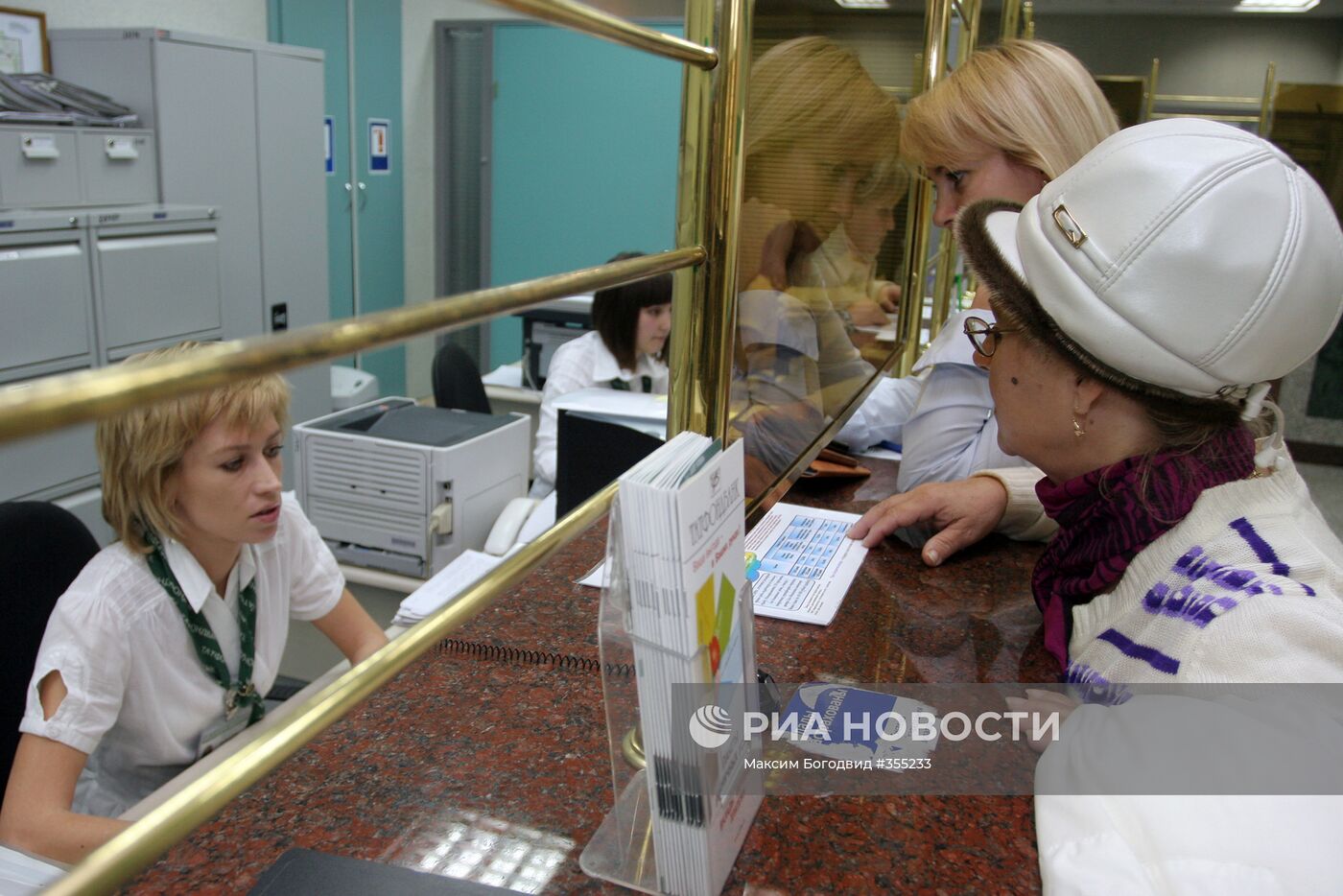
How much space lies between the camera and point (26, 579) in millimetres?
1542

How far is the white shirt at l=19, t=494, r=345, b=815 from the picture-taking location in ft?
4.62

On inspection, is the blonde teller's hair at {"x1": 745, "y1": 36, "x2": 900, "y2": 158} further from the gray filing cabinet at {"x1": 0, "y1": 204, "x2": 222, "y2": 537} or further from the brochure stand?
Answer: the gray filing cabinet at {"x1": 0, "y1": 204, "x2": 222, "y2": 537}

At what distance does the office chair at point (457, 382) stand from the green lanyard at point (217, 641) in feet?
6.36

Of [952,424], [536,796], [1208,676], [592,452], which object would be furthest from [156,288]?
[1208,676]

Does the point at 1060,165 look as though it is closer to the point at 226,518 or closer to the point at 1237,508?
the point at 1237,508

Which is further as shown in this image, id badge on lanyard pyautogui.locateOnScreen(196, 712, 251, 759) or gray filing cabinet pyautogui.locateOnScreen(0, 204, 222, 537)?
gray filing cabinet pyautogui.locateOnScreen(0, 204, 222, 537)

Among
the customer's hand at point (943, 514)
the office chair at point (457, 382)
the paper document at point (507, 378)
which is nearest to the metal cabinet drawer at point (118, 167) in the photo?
the office chair at point (457, 382)

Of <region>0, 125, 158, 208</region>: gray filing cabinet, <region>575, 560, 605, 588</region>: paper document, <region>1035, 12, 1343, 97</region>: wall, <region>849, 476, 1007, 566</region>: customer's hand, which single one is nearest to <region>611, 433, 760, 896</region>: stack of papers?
<region>575, 560, 605, 588</region>: paper document

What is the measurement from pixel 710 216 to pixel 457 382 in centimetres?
295

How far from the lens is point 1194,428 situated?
916mm

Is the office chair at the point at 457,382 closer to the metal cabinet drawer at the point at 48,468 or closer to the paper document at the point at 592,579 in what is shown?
the metal cabinet drawer at the point at 48,468

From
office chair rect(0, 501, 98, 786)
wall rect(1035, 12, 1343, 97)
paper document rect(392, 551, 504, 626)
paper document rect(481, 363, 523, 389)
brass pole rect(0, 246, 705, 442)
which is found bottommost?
paper document rect(481, 363, 523, 389)

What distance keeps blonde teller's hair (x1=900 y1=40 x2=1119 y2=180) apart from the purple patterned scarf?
2.07 feet

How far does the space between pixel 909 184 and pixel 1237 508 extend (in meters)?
1.50
